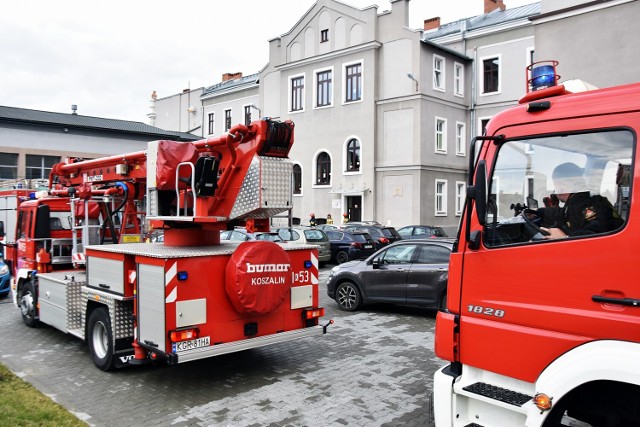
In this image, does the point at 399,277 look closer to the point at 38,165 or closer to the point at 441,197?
the point at 441,197

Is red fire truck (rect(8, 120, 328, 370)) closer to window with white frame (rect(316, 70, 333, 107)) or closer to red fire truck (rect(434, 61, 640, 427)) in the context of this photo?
red fire truck (rect(434, 61, 640, 427))

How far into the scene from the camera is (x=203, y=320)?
20.5ft

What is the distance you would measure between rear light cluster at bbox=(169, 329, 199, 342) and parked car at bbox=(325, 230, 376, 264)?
13745mm

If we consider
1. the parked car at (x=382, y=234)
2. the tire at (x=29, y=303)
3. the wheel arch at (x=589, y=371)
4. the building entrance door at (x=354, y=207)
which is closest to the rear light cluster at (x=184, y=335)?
the wheel arch at (x=589, y=371)

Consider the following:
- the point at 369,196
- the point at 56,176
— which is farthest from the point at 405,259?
the point at 369,196

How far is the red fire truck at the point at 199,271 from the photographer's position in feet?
20.1

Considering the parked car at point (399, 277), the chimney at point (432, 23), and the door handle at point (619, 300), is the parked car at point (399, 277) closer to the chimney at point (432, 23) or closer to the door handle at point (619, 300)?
the door handle at point (619, 300)

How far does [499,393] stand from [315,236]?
15.3 meters

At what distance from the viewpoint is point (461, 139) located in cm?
3400

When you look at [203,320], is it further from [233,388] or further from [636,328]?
[636,328]

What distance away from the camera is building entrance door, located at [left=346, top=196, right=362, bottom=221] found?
3291cm

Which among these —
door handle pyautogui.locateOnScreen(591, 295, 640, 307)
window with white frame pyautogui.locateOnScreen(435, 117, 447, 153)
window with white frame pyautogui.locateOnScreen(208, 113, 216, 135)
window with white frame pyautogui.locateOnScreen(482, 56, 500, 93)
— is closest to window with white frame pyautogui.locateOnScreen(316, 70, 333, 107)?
window with white frame pyautogui.locateOnScreen(435, 117, 447, 153)

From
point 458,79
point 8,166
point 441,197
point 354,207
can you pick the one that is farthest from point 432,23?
point 8,166

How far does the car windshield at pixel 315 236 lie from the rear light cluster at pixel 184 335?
12737mm
